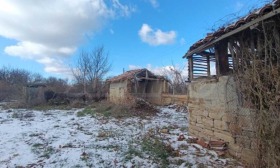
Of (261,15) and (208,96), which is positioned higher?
(261,15)

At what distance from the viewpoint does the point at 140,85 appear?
22.9m

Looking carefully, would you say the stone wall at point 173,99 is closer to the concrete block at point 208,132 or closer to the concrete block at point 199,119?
the concrete block at point 199,119

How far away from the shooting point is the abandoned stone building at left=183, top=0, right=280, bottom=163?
450 centimetres

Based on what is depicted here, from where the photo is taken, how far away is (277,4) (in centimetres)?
435

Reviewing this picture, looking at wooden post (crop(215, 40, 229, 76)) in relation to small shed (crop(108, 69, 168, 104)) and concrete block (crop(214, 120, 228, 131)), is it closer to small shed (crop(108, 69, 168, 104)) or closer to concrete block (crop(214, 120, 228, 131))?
concrete block (crop(214, 120, 228, 131))

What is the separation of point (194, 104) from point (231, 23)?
3133mm

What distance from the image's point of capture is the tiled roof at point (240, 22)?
4.46 meters

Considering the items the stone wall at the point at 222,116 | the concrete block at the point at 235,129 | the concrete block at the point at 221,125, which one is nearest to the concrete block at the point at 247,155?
the stone wall at the point at 222,116

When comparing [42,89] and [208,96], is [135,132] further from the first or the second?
[42,89]

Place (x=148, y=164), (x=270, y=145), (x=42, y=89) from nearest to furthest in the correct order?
(x=270, y=145)
(x=148, y=164)
(x=42, y=89)

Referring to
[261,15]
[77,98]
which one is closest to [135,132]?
[261,15]

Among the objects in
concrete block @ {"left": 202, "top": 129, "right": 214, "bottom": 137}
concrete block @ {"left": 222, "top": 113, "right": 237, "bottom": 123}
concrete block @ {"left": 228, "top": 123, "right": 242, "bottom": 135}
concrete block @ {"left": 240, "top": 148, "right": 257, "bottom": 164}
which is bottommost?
concrete block @ {"left": 240, "top": 148, "right": 257, "bottom": 164}

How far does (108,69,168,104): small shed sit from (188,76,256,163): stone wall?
11.6 meters

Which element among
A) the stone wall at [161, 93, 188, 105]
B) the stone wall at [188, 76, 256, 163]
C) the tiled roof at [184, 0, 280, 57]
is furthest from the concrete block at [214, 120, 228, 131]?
the stone wall at [161, 93, 188, 105]
